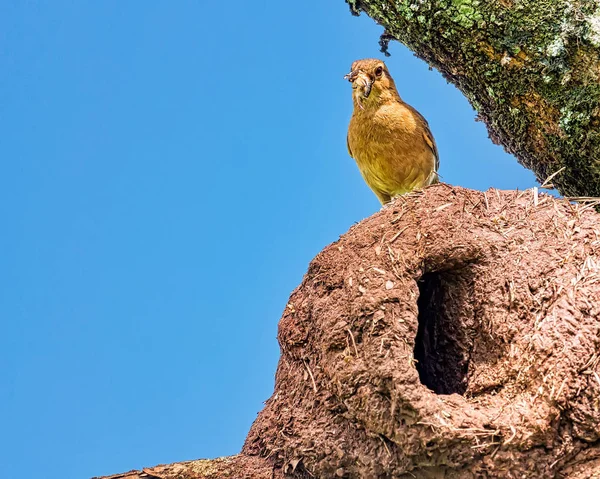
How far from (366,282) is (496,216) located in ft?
3.12

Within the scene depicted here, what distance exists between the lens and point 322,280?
14.7 feet

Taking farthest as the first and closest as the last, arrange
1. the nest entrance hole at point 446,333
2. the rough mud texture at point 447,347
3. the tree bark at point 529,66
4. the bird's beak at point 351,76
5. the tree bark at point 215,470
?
the bird's beak at point 351,76 → the tree bark at point 529,66 → the nest entrance hole at point 446,333 → the tree bark at point 215,470 → the rough mud texture at point 447,347

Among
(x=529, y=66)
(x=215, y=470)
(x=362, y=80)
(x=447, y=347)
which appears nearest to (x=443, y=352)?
(x=447, y=347)

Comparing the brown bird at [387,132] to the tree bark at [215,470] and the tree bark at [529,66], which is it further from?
the tree bark at [215,470]

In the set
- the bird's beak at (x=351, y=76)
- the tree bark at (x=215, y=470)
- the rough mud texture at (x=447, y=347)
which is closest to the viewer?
the rough mud texture at (x=447, y=347)

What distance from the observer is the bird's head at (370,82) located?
607 cm

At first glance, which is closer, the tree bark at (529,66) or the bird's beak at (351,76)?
the tree bark at (529,66)

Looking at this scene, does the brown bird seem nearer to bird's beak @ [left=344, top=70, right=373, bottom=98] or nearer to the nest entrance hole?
bird's beak @ [left=344, top=70, right=373, bottom=98]

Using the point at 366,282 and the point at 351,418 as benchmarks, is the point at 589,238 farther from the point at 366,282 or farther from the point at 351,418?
the point at 351,418

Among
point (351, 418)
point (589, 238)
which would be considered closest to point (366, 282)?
point (351, 418)

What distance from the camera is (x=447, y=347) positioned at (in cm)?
452

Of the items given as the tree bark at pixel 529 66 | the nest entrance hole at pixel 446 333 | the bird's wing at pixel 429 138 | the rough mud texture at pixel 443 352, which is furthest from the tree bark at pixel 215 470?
the bird's wing at pixel 429 138

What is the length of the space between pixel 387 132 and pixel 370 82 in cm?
39

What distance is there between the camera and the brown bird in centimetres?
609
